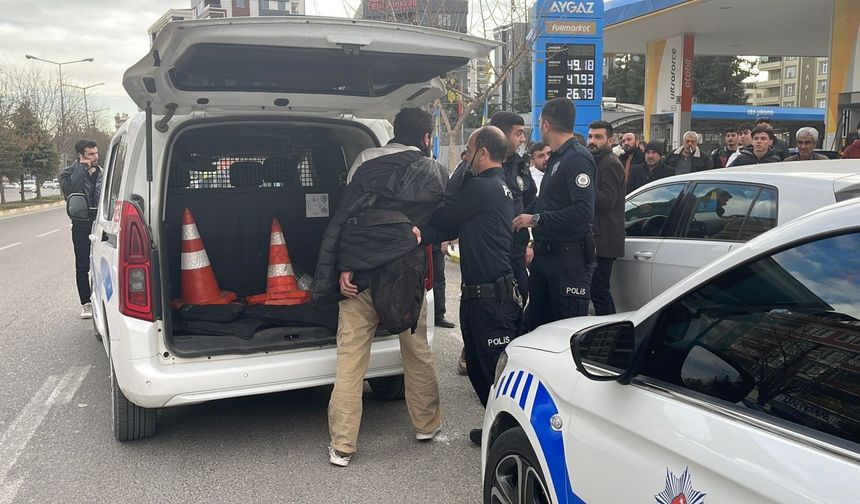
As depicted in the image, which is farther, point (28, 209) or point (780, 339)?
point (28, 209)

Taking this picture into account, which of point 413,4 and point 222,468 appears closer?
point 222,468

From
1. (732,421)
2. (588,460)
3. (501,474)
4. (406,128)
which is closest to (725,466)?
(732,421)

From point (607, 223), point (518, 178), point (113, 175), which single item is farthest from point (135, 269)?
point (607, 223)

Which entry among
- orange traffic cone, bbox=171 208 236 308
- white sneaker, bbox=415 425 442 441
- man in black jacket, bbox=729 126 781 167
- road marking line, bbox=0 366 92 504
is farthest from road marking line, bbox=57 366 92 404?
man in black jacket, bbox=729 126 781 167

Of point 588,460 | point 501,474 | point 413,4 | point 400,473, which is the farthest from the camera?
point 413,4

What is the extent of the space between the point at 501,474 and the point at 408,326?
4.15ft

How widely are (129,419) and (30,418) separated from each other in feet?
3.40

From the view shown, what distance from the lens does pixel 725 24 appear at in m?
15.8

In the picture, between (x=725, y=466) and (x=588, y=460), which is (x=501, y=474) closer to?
(x=588, y=460)

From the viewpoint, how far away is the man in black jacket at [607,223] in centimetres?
513

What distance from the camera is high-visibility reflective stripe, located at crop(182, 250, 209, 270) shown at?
4609 millimetres

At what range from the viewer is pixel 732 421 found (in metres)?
1.59

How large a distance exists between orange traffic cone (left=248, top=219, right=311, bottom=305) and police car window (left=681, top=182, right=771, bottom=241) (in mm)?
2817

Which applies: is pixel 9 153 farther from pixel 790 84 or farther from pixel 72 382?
pixel 790 84
